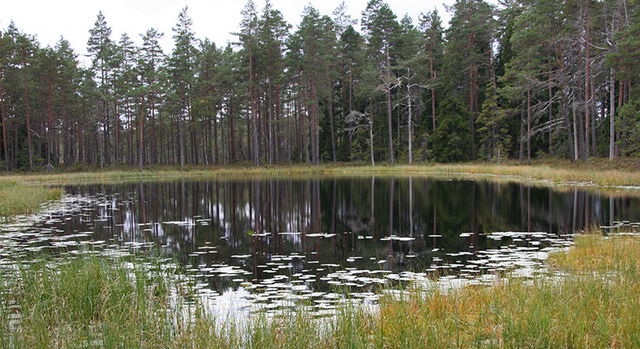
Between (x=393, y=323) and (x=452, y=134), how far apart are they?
49532mm

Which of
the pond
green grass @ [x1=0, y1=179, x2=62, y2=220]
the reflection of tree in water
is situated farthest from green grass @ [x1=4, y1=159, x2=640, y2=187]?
green grass @ [x1=0, y1=179, x2=62, y2=220]

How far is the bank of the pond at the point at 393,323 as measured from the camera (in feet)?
14.7

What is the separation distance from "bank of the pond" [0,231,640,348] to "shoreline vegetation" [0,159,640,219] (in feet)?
48.7

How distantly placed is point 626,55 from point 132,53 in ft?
172

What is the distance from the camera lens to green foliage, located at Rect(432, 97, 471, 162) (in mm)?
52500

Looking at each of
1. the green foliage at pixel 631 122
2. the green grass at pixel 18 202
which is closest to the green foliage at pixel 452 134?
the green foliage at pixel 631 122

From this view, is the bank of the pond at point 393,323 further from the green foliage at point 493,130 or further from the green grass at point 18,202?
the green foliage at point 493,130

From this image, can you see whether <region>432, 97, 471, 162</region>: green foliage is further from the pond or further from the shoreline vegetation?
the pond

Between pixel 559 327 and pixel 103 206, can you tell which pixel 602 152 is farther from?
pixel 559 327

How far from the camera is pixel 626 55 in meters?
25.1

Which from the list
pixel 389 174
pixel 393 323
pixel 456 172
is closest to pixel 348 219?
pixel 393 323

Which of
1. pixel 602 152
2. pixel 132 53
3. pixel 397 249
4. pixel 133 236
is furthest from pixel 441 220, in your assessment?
pixel 132 53

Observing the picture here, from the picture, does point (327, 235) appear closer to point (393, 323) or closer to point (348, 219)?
point (348, 219)

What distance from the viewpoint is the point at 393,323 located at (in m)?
5.12
